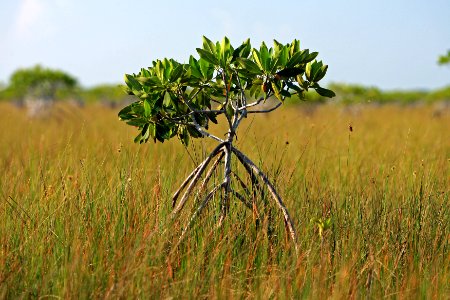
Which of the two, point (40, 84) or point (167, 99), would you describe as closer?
point (167, 99)

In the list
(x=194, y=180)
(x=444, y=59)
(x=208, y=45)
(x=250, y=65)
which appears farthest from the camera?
(x=444, y=59)

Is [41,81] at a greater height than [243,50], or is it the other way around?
[41,81]

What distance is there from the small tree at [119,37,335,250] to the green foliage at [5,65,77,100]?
14.9m

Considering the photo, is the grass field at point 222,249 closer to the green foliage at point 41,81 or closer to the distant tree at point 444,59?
the distant tree at point 444,59

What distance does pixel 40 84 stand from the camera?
18.4 m

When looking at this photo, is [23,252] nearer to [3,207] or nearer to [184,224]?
[3,207]

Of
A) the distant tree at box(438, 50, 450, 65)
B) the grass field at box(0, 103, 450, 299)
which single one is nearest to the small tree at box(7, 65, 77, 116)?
the distant tree at box(438, 50, 450, 65)

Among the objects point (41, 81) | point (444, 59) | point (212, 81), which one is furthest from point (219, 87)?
point (41, 81)

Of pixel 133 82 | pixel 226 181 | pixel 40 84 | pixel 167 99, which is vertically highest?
pixel 40 84

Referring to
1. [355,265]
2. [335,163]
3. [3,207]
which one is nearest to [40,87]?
[335,163]

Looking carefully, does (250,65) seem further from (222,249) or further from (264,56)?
(222,249)

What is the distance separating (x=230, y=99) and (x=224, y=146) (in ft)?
1.04

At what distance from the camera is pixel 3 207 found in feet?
13.9

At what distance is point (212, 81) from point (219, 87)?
0.06 meters
